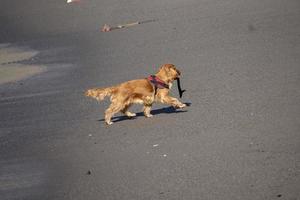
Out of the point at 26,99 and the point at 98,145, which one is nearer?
the point at 98,145

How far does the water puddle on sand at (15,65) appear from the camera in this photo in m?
20.6

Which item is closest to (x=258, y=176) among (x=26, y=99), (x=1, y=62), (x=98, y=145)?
(x=98, y=145)

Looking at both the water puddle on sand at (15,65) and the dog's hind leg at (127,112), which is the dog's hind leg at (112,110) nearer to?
the dog's hind leg at (127,112)

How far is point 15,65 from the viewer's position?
22469 millimetres

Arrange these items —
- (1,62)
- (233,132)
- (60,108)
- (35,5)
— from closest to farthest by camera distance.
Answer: (233,132)
(60,108)
(1,62)
(35,5)

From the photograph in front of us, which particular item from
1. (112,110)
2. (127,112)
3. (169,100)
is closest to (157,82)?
(169,100)

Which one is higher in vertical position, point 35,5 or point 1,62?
point 35,5

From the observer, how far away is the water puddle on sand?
813 inches

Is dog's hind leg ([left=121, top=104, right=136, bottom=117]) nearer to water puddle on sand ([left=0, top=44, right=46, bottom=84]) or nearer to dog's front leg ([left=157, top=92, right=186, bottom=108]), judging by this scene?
dog's front leg ([left=157, top=92, right=186, bottom=108])

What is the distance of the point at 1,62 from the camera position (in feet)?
77.3

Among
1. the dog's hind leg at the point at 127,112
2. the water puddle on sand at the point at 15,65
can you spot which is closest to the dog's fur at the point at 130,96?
the dog's hind leg at the point at 127,112

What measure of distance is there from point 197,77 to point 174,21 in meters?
9.43

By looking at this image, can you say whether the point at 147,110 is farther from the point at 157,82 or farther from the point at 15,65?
the point at 15,65

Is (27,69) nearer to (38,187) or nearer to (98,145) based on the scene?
(98,145)
